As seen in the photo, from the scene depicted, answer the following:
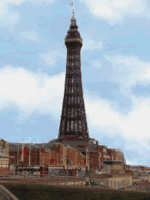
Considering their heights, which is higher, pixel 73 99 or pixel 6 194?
pixel 73 99

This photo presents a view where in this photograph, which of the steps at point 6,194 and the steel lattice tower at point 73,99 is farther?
the steel lattice tower at point 73,99

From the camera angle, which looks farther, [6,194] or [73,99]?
[73,99]

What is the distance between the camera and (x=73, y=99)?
128m

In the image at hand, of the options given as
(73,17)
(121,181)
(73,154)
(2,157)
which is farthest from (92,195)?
(73,17)

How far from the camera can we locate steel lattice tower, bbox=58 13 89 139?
125 m

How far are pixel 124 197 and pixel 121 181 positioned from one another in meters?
22.4

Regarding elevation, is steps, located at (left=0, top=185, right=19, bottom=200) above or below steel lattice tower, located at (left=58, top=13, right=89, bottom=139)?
below

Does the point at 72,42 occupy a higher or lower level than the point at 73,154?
higher

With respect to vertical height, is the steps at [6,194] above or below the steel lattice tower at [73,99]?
below

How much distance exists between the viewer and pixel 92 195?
26.0m

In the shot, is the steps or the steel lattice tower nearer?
the steps

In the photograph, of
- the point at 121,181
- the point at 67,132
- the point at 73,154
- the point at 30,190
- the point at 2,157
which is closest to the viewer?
the point at 30,190

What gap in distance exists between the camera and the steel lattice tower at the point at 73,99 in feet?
411

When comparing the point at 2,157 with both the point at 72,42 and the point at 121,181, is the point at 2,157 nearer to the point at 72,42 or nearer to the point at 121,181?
the point at 121,181
